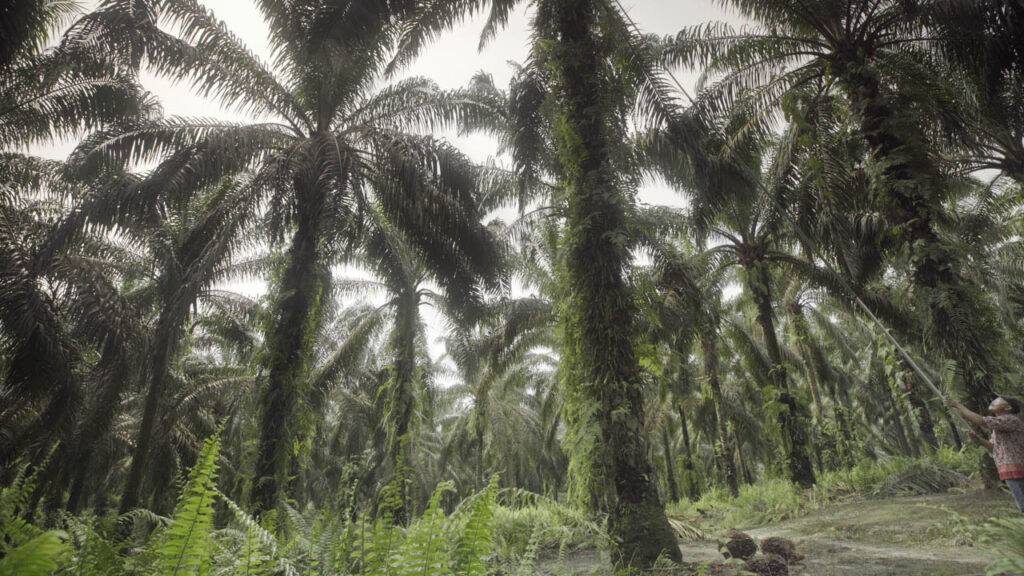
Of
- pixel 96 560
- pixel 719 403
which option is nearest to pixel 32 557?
pixel 96 560

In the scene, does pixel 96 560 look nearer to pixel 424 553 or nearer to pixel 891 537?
pixel 424 553

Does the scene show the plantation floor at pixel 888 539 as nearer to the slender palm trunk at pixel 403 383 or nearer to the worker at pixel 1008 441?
the worker at pixel 1008 441

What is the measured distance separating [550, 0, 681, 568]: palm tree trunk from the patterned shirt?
3.43 metres

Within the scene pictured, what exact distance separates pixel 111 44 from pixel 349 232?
178 inches

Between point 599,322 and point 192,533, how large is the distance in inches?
139

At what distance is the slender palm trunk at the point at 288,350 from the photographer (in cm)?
639

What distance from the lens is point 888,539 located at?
16.9ft

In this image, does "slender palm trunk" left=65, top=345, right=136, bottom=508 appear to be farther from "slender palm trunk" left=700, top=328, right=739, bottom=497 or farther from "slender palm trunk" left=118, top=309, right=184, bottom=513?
"slender palm trunk" left=700, top=328, right=739, bottom=497

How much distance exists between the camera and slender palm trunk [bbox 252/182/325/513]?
6387 mm

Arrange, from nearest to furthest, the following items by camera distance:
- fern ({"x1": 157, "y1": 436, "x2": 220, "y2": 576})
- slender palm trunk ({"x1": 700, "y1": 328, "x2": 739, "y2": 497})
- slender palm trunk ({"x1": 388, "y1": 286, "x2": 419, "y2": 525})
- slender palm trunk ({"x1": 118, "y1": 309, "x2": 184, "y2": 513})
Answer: fern ({"x1": 157, "y1": 436, "x2": 220, "y2": 576}), slender palm trunk ({"x1": 118, "y1": 309, "x2": 184, "y2": 513}), slender palm trunk ({"x1": 388, "y1": 286, "x2": 419, "y2": 525}), slender palm trunk ({"x1": 700, "y1": 328, "x2": 739, "y2": 497})

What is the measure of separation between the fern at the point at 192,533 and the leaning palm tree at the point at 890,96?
734cm

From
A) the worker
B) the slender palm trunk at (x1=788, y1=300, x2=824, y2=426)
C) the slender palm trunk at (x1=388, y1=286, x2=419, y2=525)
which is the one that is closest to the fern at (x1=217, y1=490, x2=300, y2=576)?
the worker

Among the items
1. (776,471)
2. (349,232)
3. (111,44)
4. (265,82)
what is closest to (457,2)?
(265,82)

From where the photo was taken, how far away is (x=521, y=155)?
7.02m
